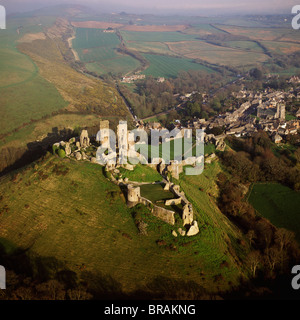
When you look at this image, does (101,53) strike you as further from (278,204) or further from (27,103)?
(278,204)

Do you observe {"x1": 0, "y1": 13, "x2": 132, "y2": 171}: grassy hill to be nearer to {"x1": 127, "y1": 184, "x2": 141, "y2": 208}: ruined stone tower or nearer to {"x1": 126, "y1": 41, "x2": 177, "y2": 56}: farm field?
{"x1": 127, "y1": 184, "x2": 141, "y2": 208}: ruined stone tower

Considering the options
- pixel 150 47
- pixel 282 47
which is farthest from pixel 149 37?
pixel 282 47

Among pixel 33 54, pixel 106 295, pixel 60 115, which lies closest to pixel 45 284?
pixel 106 295

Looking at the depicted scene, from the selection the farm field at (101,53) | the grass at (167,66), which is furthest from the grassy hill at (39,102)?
the grass at (167,66)

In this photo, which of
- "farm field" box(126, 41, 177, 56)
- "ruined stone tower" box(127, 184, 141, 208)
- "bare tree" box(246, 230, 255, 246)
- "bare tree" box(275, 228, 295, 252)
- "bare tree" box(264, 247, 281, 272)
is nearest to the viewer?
"bare tree" box(264, 247, 281, 272)

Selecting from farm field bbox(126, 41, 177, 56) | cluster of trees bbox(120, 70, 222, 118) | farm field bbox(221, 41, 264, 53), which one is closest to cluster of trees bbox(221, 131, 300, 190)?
cluster of trees bbox(120, 70, 222, 118)

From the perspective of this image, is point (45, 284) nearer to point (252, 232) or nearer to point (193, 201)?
point (193, 201)

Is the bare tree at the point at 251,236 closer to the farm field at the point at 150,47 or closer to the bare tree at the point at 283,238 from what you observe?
the bare tree at the point at 283,238
